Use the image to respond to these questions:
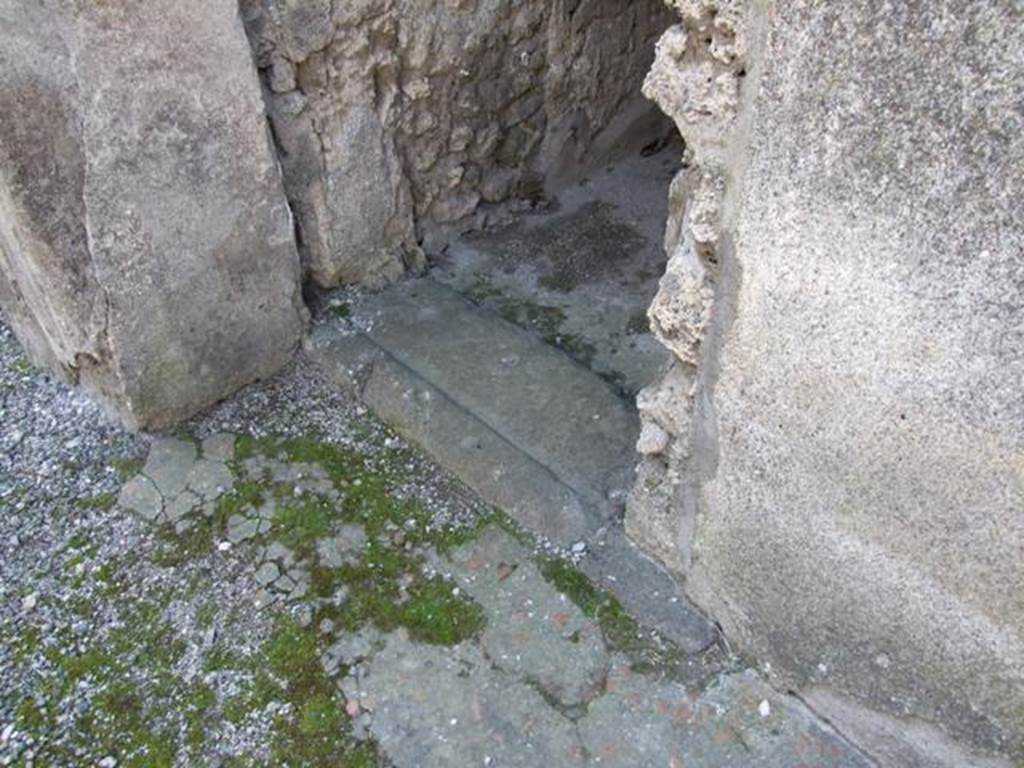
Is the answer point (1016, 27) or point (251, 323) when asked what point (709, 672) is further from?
point (251, 323)

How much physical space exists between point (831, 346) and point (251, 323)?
168 cm

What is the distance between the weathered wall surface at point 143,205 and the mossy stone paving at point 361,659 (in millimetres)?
397

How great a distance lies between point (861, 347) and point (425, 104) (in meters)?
1.76

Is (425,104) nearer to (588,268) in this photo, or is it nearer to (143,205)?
(588,268)

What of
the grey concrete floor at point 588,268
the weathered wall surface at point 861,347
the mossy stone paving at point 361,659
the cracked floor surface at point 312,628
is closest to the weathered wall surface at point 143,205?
the cracked floor surface at point 312,628

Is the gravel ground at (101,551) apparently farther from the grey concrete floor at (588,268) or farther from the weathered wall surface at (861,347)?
the weathered wall surface at (861,347)

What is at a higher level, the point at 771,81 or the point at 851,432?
the point at 771,81

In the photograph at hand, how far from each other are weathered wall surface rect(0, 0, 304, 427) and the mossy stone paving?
15.6 inches

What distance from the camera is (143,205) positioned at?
2.27 meters

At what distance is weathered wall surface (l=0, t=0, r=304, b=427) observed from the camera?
2.06 meters

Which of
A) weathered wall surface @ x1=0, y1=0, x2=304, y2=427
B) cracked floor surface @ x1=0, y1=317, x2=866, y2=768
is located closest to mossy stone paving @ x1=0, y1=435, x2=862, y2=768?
cracked floor surface @ x1=0, y1=317, x2=866, y2=768

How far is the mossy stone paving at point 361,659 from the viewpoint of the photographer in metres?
1.87

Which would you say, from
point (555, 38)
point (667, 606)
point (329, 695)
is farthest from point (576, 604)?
point (555, 38)

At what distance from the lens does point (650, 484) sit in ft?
6.64
